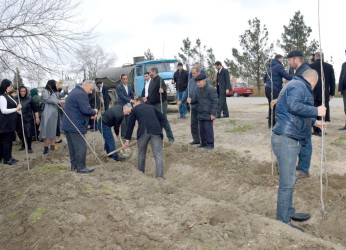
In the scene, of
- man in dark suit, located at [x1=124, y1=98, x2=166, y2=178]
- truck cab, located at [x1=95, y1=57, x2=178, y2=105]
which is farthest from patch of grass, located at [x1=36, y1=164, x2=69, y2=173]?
truck cab, located at [x1=95, y1=57, x2=178, y2=105]

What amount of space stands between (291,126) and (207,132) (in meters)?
4.17

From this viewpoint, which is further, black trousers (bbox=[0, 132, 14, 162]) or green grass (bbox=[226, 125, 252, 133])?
green grass (bbox=[226, 125, 252, 133])

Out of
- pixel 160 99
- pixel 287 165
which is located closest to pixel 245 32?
pixel 160 99

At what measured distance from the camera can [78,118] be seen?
6.50 m

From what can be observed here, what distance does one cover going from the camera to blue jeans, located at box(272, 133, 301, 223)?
13.3 ft

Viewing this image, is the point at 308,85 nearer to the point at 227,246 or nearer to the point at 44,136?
the point at 227,246

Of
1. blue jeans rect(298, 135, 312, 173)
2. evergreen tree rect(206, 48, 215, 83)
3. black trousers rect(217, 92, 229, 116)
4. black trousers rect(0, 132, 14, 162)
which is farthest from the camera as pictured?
evergreen tree rect(206, 48, 215, 83)

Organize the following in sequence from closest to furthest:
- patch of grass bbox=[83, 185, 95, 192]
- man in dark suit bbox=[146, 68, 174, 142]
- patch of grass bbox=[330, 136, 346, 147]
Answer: patch of grass bbox=[83, 185, 95, 192] < patch of grass bbox=[330, 136, 346, 147] < man in dark suit bbox=[146, 68, 174, 142]

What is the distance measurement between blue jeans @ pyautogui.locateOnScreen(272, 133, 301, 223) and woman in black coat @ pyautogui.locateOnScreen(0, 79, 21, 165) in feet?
18.9

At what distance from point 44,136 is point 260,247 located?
22.2 feet

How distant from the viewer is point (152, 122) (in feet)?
20.7

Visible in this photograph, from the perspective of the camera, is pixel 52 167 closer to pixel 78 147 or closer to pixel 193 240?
pixel 78 147

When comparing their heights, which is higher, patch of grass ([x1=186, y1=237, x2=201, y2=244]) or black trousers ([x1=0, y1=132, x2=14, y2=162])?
black trousers ([x1=0, y1=132, x2=14, y2=162])

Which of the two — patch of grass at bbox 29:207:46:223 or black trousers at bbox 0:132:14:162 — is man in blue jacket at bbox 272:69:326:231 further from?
black trousers at bbox 0:132:14:162
